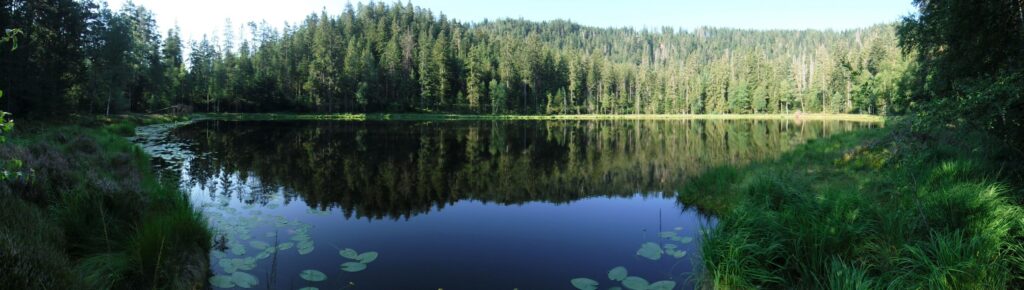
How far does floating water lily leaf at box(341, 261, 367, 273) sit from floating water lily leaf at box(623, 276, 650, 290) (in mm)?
4105

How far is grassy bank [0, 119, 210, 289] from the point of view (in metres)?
4.63

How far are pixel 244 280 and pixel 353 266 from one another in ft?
5.07

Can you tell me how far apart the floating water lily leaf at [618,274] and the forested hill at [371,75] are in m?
32.4

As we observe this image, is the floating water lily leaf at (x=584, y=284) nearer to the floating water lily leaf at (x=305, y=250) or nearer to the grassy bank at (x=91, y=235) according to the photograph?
the floating water lily leaf at (x=305, y=250)

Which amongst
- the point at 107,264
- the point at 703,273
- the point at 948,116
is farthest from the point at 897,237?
the point at 107,264

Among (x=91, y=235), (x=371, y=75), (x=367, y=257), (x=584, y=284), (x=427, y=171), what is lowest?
(x=584, y=284)

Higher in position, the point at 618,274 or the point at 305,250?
the point at 305,250

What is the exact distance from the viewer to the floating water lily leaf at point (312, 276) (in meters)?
7.14

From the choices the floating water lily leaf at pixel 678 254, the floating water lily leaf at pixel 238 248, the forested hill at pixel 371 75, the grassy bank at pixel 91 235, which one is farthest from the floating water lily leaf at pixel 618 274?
the forested hill at pixel 371 75

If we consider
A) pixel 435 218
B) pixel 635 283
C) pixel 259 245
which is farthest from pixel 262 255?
pixel 635 283

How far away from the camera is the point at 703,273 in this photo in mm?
6855

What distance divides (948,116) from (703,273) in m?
5.42

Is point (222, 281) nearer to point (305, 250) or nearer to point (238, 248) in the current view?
point (238, 248)

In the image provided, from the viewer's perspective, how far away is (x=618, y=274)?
25.2 feet
